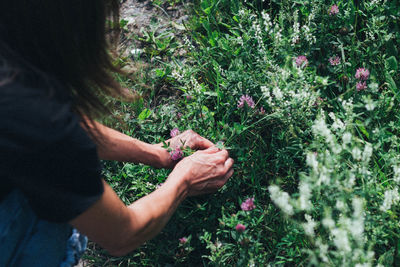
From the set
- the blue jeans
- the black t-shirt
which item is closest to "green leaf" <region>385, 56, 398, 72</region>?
the black t-shirt

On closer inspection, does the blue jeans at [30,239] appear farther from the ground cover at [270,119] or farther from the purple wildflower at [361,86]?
the purple wildflower at [361,86]

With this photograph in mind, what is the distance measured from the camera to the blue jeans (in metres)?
1.46

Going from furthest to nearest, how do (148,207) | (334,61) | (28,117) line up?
1. (334,61)
2. (148,207)
3. (28,117)

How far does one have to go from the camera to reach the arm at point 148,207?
144 centimetres

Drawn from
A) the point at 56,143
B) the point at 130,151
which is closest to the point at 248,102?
the point at 130,151

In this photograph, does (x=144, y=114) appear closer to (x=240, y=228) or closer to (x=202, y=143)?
(x=202, y=143)

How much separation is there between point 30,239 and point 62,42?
0.77 m

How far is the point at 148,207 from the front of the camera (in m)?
1.74

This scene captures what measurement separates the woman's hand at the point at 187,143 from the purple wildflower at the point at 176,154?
4 centimetres

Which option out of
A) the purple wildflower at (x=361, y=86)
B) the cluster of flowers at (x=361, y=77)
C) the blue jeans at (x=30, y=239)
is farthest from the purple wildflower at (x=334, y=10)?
the blue jeans at (x=30, y=239)

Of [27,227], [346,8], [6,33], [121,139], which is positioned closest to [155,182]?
[121,139]

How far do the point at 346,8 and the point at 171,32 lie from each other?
1.23 metres

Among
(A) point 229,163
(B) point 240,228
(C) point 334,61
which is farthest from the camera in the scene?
(C) point 334,61

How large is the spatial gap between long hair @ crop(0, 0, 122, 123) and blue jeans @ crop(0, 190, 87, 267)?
0.43 m
